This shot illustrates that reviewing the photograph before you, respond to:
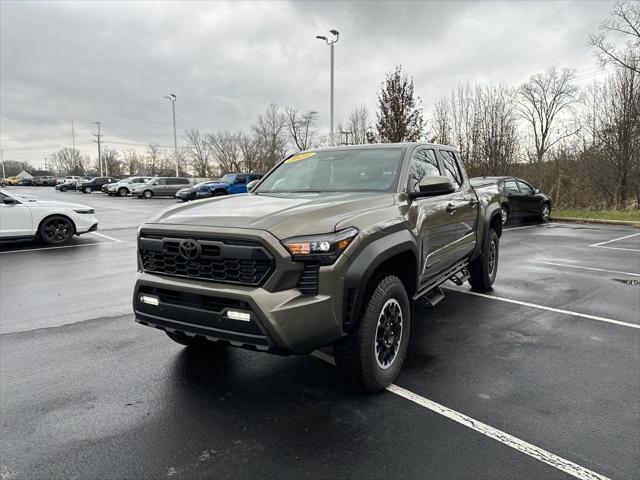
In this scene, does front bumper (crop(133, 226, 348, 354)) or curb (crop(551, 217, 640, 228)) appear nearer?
front bumper (crop(133, 226, 348, 354))

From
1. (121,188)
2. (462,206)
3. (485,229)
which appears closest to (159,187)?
(121,188)

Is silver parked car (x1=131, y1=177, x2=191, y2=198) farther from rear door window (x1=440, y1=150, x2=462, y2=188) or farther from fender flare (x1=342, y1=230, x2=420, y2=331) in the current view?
fender flare (x1=342, y1=230, x2=420, y2=331)

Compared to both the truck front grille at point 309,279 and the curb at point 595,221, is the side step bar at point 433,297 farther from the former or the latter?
the curb at point 595,221

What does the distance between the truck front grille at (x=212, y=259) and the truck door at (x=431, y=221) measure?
1532mm

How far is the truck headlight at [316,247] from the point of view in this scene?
108 inches

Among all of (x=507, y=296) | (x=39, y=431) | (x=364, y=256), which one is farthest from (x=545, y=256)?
(x=39, y=431)

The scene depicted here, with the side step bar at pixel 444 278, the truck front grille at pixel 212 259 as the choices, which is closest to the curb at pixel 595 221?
the side step bar at pixel 444 278

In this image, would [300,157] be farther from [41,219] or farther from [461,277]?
[41,219]

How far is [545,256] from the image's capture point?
31.6 feet

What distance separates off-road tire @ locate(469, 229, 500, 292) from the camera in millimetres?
6167

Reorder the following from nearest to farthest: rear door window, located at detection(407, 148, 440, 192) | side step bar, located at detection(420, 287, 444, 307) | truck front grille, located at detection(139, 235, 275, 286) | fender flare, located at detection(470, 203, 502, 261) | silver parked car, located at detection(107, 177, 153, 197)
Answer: truck front grille, located at detection(139, 235, 275, 286), rear door window, located at detection(407, 148, 440, 192), side step bar, located at detection(420, 287, 444, 307), fender flare, located at detection(470, 203, 502, 261), silver parked car, located at detection(107, 177, 153, 197)

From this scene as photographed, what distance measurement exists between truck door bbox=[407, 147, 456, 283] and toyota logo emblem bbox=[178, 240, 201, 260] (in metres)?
1.78

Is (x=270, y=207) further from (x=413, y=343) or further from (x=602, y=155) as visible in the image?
(x=602, y=155)

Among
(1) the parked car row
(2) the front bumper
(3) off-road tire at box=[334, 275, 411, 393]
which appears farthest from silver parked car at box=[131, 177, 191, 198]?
(3) off-road tire at box=[334, 275, 411, 393]
